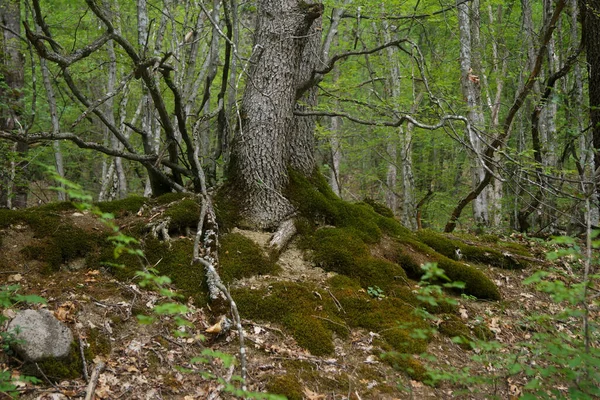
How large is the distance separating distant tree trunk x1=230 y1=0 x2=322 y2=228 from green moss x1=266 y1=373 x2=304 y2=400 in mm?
2139

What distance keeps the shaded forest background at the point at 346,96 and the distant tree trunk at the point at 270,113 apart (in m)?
0.26

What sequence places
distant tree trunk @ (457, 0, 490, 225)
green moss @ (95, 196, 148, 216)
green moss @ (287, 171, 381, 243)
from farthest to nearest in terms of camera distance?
1. distant tree trunk @ (457, 0, 490, 225)
2. green moss @ (287, 171, 381, 243)
3. green moss @ (95, 196, 148, 216)

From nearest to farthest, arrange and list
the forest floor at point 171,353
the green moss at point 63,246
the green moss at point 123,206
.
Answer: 1. the forest floor at point 171,353
2. the green moss at point 63,246
3. the green moss at point 123,206

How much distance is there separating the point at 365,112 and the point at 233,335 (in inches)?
Result: 313

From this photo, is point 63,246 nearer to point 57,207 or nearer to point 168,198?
point 57,207

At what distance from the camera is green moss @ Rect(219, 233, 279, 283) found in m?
4.32

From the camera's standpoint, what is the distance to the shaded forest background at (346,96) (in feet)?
16.0

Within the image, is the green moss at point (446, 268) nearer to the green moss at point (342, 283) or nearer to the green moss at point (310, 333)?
the green moss at point (342, 283)

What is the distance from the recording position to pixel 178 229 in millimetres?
4691

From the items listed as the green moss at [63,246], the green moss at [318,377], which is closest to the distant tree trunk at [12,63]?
A: the green moss at [63,246]

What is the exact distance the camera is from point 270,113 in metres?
4.97

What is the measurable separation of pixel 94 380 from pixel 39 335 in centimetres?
54

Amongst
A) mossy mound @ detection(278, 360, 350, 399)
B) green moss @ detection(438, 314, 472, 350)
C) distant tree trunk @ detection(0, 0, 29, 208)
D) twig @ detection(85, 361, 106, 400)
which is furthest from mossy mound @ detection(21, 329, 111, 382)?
distant tree trunk @ detection(0, 0, 29, 208)

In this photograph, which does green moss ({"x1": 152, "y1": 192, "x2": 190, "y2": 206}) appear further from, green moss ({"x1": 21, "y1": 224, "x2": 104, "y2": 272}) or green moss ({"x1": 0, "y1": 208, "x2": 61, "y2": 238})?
green moss ({"x1": 0, "y1": 208, "x2": 61, "y2": 238})
